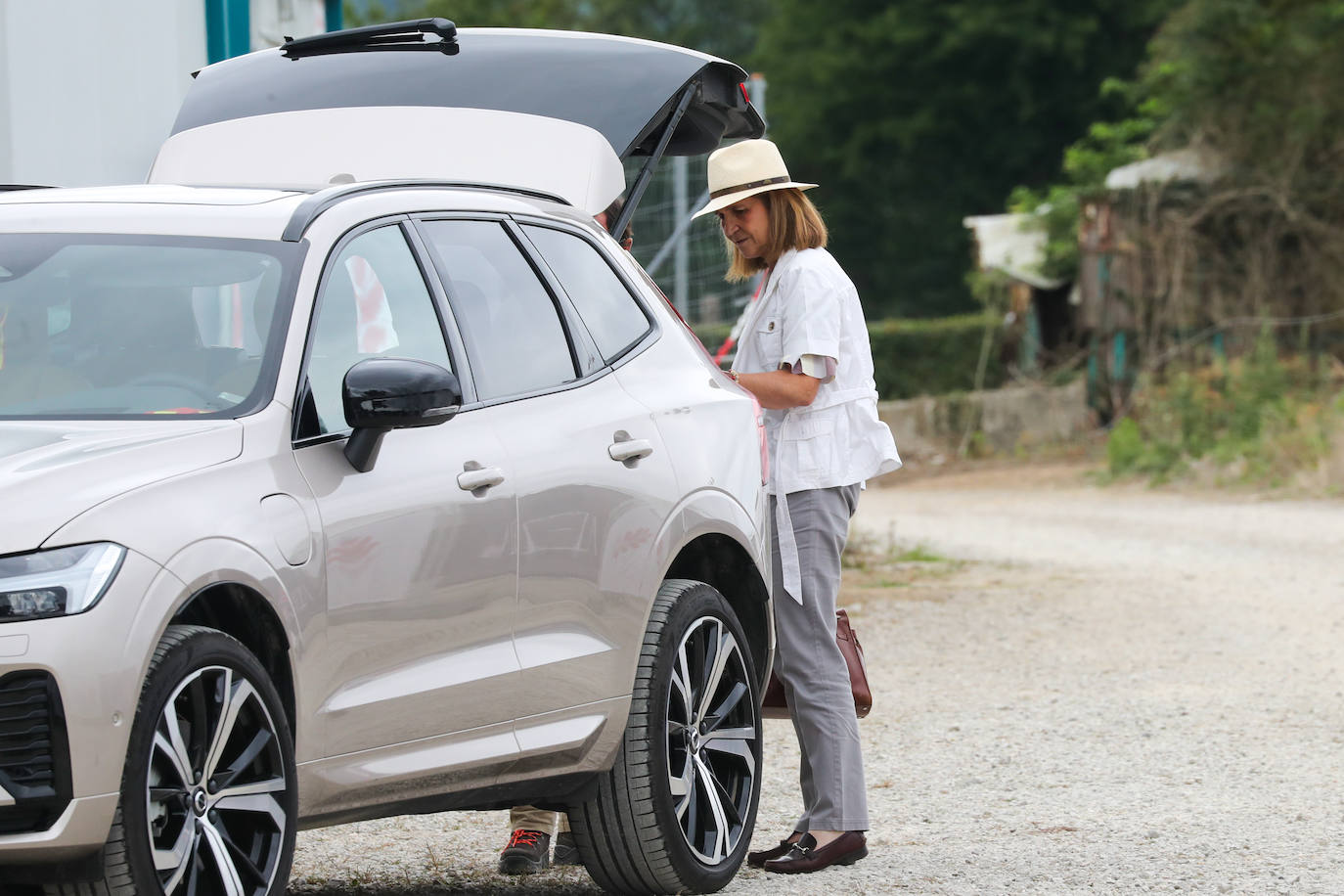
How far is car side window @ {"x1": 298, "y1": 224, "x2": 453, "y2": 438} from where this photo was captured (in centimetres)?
447

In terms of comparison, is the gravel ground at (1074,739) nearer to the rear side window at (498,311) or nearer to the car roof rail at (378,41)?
the rear side window at (498,311)

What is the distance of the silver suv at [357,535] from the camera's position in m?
3.66

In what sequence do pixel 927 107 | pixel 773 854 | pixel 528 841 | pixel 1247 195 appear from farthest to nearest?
pixel 927 107 < pixel 1247 195 < pixel 773 854 < pixel 528 841

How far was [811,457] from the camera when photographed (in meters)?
6.02

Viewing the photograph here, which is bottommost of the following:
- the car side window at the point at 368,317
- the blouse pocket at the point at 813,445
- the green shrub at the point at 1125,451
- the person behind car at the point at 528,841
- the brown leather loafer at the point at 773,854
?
the green shrub at the point at 1125,451

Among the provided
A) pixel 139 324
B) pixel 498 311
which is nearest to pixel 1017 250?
pixel 498 311

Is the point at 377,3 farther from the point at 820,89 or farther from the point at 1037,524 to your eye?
the point at 1037,524

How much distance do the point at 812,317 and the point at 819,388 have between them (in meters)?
0.21

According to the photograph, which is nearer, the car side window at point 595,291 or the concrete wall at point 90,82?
the car side window at point 595,291

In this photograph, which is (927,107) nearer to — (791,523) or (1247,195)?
(1247,195)

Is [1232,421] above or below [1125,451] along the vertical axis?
above

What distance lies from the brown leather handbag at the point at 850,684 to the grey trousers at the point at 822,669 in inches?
2.9

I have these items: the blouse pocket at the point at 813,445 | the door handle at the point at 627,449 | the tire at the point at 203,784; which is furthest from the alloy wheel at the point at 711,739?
the tire at the point at 203,784

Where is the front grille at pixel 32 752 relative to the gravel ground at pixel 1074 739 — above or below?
above
